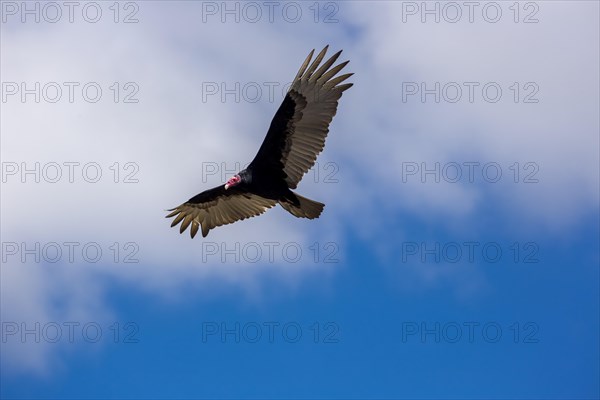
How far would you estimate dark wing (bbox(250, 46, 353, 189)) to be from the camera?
583 inches

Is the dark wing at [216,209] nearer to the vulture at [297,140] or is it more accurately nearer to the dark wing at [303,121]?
the vulture at [297,140]

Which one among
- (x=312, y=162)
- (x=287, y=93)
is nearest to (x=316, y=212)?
(x=312, y=162)

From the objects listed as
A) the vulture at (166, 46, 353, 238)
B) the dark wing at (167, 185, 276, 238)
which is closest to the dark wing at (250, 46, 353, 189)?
the vulture at (166, 46, 353, 238)

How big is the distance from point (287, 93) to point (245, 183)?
5.31ft

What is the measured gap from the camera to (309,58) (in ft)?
48.3

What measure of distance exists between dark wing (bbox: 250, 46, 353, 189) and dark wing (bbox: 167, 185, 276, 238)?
4.51 feet

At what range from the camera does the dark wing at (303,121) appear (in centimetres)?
1480

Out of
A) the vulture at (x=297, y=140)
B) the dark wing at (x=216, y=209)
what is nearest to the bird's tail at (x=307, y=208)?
the vulture at (x=297, y=140)

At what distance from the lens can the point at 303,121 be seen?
15055mm

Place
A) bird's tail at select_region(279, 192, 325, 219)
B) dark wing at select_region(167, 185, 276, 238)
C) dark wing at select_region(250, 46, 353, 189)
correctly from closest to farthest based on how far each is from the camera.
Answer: dark wing at select_region(250, 46, 353, 189)
bird's tail at select_region(279, 192, 325, 219)
dark wing at select_region(167, 185, 276, 238)

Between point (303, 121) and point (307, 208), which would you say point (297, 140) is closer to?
point (303, 121)

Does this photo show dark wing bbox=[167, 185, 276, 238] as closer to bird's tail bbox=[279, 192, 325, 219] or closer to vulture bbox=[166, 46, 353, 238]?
vulture bbox=[166, 46, 353, 238]

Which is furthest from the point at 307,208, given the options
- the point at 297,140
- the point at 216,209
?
the point at 216,209

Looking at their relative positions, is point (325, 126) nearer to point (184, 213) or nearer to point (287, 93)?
point (287, 93)
